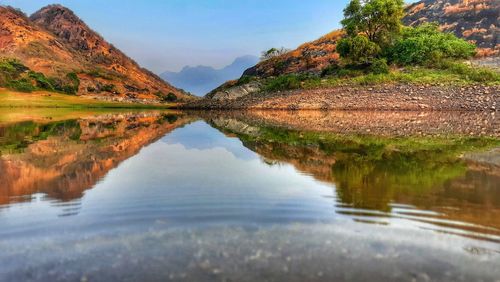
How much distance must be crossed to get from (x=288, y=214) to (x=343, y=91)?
48.1m

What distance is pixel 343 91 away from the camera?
53062mm

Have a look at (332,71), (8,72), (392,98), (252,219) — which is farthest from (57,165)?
(8,72)

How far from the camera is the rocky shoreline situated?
4673cm

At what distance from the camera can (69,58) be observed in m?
163

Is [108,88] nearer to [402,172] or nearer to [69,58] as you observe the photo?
[69,58]

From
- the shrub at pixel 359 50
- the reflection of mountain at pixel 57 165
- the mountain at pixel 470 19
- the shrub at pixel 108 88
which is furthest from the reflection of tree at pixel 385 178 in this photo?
the shrub at pixel 108 88

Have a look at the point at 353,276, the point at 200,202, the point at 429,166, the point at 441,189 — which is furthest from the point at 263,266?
the point at 429,166

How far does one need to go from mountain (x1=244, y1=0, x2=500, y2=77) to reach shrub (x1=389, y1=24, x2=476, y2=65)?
712 cm

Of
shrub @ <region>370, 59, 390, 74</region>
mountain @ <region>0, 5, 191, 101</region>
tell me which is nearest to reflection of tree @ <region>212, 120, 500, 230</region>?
shrub @ <region>370, 59, 390, 74</region>

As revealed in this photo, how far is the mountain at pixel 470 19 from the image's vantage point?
69.9 metres

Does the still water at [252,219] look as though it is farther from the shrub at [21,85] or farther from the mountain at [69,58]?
the mountain at [69,58]

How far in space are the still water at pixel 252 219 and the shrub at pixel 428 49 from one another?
156 feet

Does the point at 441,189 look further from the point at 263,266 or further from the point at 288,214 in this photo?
the point at 263,266

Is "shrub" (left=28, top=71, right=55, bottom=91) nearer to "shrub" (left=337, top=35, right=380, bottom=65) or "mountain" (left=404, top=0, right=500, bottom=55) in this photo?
"shrub" (left=337, top=35, right=380, bottom=65)
